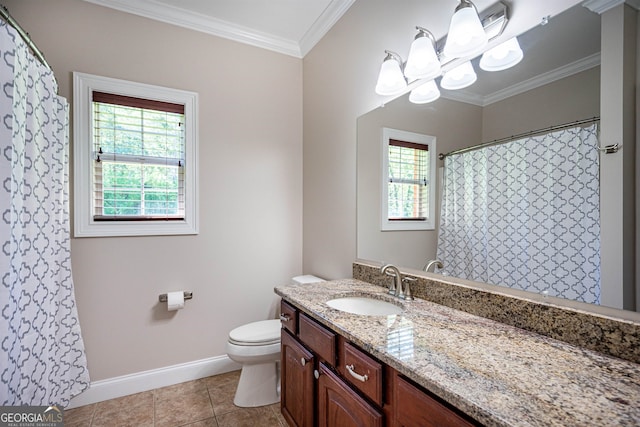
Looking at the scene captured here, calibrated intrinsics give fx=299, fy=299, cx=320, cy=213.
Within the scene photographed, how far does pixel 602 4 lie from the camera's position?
93 centimetres

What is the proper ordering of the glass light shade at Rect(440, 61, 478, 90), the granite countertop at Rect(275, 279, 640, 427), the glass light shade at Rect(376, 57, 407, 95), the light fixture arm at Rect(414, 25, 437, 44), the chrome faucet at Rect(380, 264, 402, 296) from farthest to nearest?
the glass light shade at Rect(376, 57, 407, 95) → the chrome faucet at Rect(380, 264, 402, 296) → the light fixture arm at Rect(414, 25, 437, 44) → the glass light shade at Rect(440, 61, 478, 90) → the granite countertop at Rect(275, 279, 640, 427)

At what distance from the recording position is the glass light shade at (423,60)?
143 centimetres

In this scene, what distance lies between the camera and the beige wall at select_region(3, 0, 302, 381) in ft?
6.68

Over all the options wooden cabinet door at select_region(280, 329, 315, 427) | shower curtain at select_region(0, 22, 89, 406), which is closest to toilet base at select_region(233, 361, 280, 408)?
wooden cabinet door at select_region(280, 329, 315, 427)

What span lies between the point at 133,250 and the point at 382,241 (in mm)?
1768

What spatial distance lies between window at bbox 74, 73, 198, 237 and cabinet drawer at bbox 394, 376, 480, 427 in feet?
6.37

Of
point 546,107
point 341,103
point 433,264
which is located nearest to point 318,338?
point 433,264

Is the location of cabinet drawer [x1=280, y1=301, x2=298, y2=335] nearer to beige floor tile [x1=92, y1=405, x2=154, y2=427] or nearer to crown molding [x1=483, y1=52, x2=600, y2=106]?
beige floor tile [x1=92, y1=405, x2=154, y2=427]

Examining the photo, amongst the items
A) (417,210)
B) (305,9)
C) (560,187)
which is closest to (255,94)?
(305,9)

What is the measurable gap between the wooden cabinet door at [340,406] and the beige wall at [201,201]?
55.1 inches

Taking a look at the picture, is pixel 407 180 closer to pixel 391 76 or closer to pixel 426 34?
pixel 391 76

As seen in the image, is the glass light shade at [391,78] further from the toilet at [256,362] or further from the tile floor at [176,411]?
the tile floor at [176,411]

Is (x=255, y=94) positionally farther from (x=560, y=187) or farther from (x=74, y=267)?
(x=560, y=187)

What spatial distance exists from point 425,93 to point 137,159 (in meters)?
2.00
